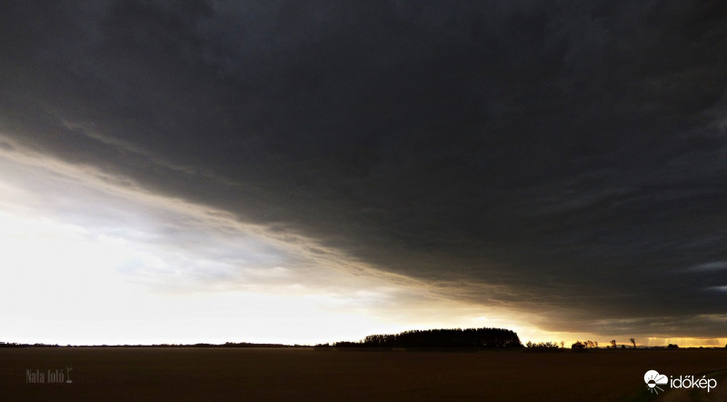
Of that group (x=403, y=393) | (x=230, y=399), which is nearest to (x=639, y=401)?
(x=403, y=393)

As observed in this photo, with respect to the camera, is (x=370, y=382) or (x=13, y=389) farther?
(x=370, y=382)

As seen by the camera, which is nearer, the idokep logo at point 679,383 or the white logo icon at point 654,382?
the white logo icon at point 654,382

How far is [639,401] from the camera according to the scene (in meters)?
27.8

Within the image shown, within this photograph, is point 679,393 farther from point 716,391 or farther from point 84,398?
point 84,398

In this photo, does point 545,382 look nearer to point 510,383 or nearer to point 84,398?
point 510,383

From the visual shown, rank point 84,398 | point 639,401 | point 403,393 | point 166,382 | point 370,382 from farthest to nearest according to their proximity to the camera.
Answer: point 370,382, point 166,382, point 403,393, point 639,401, point 84,398

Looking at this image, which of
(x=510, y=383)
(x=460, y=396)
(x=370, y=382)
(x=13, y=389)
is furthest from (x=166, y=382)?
(x=510, y=383)

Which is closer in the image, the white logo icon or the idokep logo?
the white logo icon

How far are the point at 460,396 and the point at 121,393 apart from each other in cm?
2227

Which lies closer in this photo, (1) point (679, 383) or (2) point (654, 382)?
(1) point (679, 383)

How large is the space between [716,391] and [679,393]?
129 inches

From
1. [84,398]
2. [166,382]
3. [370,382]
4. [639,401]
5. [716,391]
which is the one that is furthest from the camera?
[370,382]

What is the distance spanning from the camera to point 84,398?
2539 centimetres

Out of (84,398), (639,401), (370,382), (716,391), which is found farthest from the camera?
(370,382)
